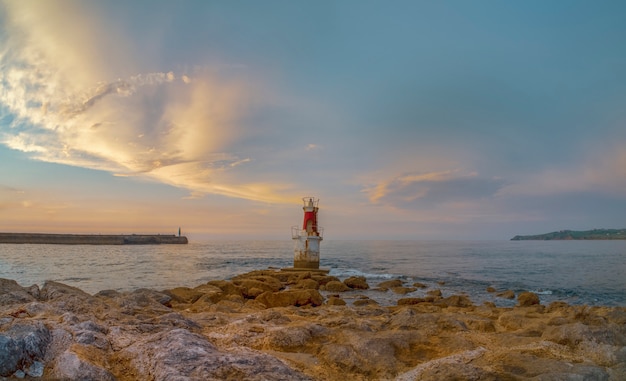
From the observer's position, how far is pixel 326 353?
654 centimetres

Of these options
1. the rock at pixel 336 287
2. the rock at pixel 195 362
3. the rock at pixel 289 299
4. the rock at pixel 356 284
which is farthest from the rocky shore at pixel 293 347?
the rock at pixel 356 284

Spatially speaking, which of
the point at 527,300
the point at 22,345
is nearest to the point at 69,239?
the point at 527,300

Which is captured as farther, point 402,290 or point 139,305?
point 402,290

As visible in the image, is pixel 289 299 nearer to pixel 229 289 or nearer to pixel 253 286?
pixel 229 289

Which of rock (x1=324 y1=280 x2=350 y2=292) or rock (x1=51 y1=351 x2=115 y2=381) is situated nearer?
rock (x1=51 y1=351 x2=115 y2=381)

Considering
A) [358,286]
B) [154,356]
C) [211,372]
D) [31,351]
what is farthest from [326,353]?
[358,286]

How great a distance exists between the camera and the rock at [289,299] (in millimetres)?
15897

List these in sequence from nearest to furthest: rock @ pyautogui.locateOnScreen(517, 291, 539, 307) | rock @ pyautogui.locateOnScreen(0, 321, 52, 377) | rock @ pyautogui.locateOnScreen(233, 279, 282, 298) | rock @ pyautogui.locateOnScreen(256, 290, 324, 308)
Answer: rock @ pyautogui.locateOnScreen(0, 321, 52, 377), rock @ pyautogui.locateOnScreen(256, 290, 324, 308), rock @ pyautogui.locateOnScreen(517, 291, 539, 307), rock @ pyautogui.locateOnScreen(233, 279, 282, 298)

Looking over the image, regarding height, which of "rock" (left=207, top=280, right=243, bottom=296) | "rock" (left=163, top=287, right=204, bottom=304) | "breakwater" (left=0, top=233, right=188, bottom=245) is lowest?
"breakwater" (left=0, top=233, right=188, bottom=245)

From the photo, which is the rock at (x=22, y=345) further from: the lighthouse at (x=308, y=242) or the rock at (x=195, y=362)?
the lighthouse at (x=308, y=242)

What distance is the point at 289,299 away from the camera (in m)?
16.3

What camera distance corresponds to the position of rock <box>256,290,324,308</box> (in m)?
15.9

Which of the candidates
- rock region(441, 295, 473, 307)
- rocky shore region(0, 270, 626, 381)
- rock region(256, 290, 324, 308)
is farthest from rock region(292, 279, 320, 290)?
rocky shore region(0, 270, 626, 381)

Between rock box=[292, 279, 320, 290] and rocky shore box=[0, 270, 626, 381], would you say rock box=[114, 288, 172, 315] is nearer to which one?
rocky shore box=[0, 270, 626, 381]
